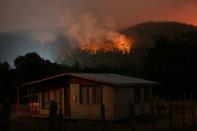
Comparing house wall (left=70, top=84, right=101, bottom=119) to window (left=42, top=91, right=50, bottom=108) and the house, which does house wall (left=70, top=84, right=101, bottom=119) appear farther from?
window (left=42, top=91, right=50, bottom=108)

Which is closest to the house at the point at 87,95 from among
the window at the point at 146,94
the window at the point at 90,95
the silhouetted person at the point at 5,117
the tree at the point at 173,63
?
the window at the point at 90,95

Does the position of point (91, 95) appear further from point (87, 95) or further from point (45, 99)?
point (45, 99)

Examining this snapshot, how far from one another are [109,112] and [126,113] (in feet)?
6.60

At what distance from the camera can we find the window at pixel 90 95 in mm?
32719

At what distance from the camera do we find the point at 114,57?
180250 millimetres

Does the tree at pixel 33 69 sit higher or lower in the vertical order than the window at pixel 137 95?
higher

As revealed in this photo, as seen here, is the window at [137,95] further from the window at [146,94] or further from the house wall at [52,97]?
the house wall at [52,97]

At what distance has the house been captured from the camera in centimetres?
3222

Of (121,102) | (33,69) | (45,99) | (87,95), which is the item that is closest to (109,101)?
(121,102)

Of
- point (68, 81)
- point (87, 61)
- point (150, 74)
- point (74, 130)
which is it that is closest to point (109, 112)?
point (68, 81)

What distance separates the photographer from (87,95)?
1300 inches

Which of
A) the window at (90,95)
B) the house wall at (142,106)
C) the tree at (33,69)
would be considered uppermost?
the tree at (33,69)

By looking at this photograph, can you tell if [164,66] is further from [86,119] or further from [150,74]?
[86,119]

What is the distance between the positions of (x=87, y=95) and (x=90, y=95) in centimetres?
26
